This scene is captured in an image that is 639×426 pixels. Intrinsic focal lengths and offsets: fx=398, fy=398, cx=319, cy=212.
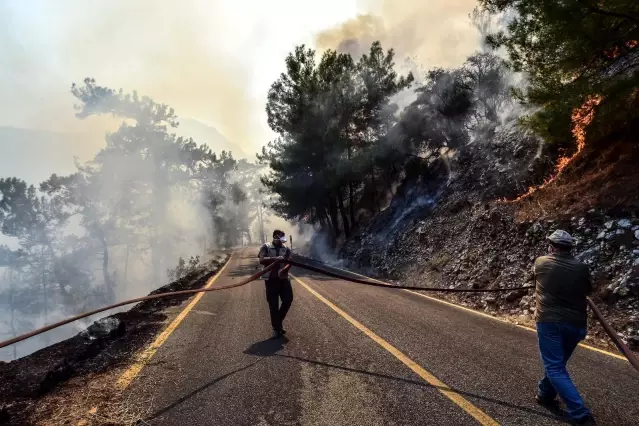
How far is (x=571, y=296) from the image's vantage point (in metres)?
3.90

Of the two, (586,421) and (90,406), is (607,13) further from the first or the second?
(90,406)

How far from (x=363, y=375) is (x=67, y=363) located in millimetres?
3811

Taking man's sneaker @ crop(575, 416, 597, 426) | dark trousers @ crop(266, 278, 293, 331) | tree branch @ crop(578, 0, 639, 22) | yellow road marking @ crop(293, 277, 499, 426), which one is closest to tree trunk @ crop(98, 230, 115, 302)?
Answer: dark trousers @ crop(266, 278, 293, 331)

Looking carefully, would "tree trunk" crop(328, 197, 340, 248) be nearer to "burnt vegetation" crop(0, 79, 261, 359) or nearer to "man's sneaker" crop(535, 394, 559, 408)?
"burnt vegetation" crop(0, 79, 261, 359)

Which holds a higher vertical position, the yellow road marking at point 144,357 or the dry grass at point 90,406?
the yellow road marking at point 144,357

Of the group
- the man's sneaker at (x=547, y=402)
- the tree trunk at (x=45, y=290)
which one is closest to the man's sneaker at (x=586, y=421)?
the man's sneaker at (x=547, y=402)

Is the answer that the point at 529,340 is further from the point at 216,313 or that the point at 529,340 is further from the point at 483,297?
the point at 216,313

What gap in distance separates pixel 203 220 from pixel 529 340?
58.6 meters

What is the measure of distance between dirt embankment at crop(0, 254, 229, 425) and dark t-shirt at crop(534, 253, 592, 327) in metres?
4.80

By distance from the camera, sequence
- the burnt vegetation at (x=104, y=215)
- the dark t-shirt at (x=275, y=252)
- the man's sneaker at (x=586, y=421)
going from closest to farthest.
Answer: the man's sneaker at (x=586, y=421), the dark t-shirt at (x=275, y=252), the burnt vegetation at (x=104, y=215)

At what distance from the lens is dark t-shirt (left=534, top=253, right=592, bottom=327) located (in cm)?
389

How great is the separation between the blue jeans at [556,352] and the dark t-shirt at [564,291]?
0.08 meters

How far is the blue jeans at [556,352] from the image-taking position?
12.3 feet

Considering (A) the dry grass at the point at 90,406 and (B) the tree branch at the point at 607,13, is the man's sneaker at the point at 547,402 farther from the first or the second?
(B) the tree branch at the point at 607,13
